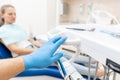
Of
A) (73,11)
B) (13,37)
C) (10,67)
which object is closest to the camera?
(10,67)

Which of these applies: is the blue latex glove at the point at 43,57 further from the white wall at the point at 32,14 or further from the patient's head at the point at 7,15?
Result: the white wall at the point at 32,14

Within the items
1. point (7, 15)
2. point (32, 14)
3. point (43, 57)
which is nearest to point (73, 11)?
point (32, 14)

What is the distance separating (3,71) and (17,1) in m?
2.21

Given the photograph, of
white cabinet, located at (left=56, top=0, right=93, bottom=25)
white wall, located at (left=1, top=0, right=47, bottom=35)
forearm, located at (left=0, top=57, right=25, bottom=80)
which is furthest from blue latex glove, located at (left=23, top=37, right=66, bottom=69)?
white wall, located at (left=1, top=0, right=47, bottom=35)

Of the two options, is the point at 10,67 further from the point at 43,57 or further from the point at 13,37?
the point at 13,37

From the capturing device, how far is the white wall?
2725 mm

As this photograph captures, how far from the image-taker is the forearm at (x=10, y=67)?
62 centimetres

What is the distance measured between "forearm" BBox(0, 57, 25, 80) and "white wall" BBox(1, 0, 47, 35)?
2092 mm

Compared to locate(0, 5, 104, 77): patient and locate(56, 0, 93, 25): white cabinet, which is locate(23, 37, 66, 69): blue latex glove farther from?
locate(56, 0, 93, 25): white cabinet

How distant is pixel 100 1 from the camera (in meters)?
2.13

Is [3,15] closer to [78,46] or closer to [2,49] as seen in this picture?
[2,49]

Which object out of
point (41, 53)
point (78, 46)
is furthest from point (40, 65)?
point (78, 46)

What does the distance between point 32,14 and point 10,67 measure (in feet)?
7.29

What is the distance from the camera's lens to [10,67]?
62cm
